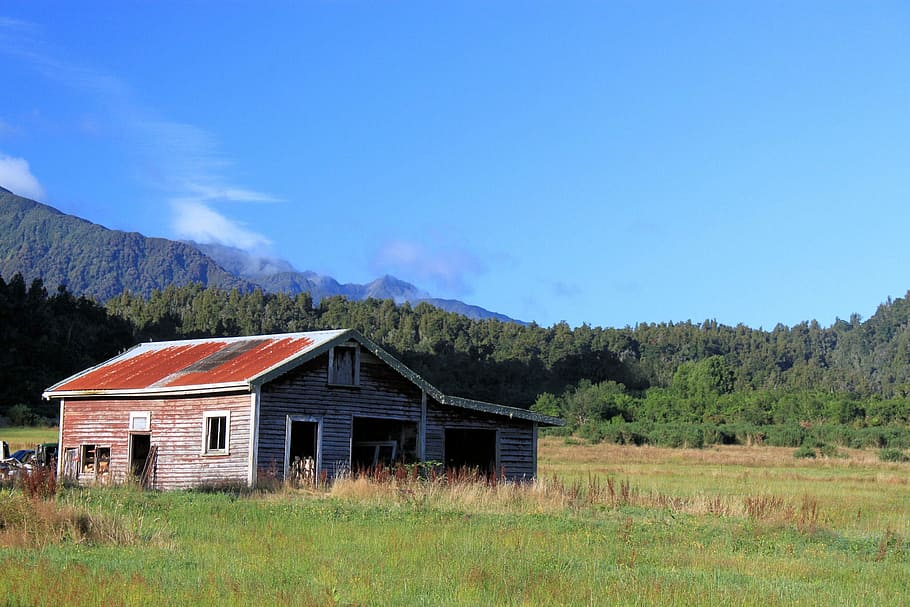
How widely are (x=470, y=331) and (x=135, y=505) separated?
149 metres

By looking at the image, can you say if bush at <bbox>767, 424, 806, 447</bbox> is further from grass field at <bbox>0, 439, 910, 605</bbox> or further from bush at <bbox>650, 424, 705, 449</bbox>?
grass field at <bbox>0, 439, 910, 605</bbox>

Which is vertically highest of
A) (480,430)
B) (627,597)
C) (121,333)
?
(121,333)

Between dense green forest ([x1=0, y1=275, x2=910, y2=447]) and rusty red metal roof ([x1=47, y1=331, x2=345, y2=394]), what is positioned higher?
dense green forest ([x1=0, y1=275, x2=910, y2=447])

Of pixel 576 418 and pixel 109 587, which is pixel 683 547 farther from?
pixel 576 418

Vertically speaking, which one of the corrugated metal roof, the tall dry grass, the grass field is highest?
the corrugated metal roof

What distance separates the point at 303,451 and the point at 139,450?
4792 mm

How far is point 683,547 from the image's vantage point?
1739 centimetres

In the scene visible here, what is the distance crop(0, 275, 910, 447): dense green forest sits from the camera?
8052 centimetres

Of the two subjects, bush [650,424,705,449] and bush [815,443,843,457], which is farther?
bush [650,424,705,449]

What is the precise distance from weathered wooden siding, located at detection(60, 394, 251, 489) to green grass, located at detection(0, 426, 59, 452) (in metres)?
14.5

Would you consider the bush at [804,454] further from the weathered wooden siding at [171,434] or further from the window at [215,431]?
the weathered wooden siding at [171,434]

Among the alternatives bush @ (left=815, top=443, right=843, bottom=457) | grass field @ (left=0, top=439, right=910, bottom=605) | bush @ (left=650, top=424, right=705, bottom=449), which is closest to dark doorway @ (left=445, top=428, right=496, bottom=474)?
grass field @ (left=0, top=439, right=910, bottom=605)

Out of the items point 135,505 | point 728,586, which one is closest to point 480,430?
point 135,505

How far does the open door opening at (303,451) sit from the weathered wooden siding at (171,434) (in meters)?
1.31
